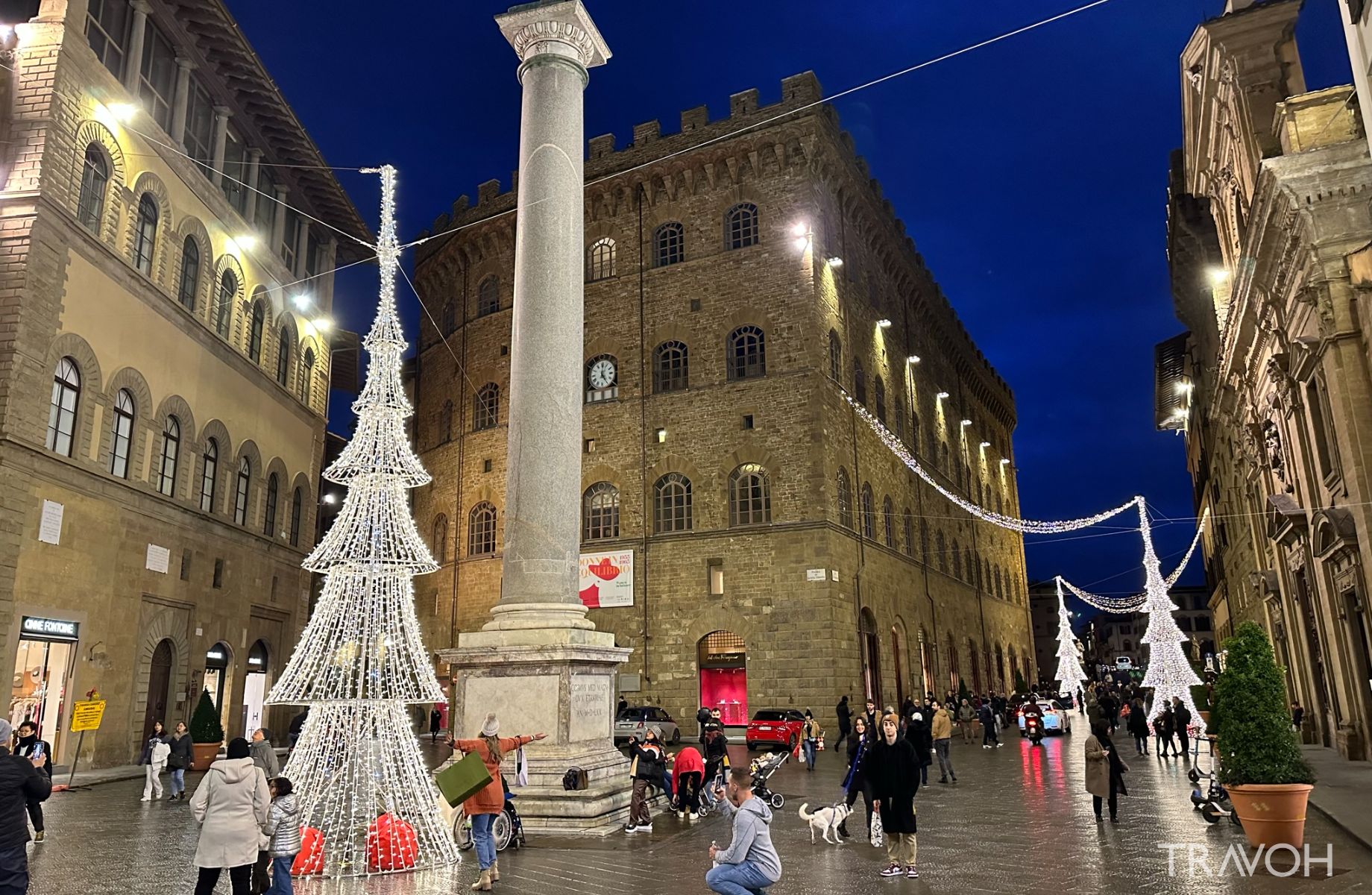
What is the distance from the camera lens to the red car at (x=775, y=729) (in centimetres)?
2305

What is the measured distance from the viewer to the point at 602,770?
10.5 meters

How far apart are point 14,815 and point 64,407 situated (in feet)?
46.6

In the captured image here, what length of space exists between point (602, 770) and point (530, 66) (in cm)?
929

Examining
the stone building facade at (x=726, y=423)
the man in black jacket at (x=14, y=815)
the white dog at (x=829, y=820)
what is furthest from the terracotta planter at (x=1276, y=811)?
the stone building facade at (x=726, y=423)

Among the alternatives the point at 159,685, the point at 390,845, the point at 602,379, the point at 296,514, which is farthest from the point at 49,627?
the point at 602,379

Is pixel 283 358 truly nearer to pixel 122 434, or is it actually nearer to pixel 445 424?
pixel 122 434

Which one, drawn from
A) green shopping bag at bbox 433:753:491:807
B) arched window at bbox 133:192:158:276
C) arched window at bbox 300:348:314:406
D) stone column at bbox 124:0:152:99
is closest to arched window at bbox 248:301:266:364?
arched window at bbox 300:348:314:406

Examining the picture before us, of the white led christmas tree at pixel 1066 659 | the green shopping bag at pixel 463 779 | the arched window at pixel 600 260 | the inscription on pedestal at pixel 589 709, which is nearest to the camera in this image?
the green shopping bag at pixel 463 779

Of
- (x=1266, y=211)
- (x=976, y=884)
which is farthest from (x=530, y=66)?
(x=1266, y=211)

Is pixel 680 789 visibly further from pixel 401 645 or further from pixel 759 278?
pixel 759 278

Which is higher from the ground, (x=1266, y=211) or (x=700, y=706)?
(x=1266, y=211)

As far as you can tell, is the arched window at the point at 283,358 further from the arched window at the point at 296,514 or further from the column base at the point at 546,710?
the column base at the point at 546,710

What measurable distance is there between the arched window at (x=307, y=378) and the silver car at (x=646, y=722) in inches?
522

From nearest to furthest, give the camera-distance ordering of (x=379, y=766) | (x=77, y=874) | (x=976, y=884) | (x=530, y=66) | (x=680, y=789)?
(x=976, y=884) < (x=77, y=874) < (x=379, y=766) < (x=680, y=789) < (x=530, y=66)
